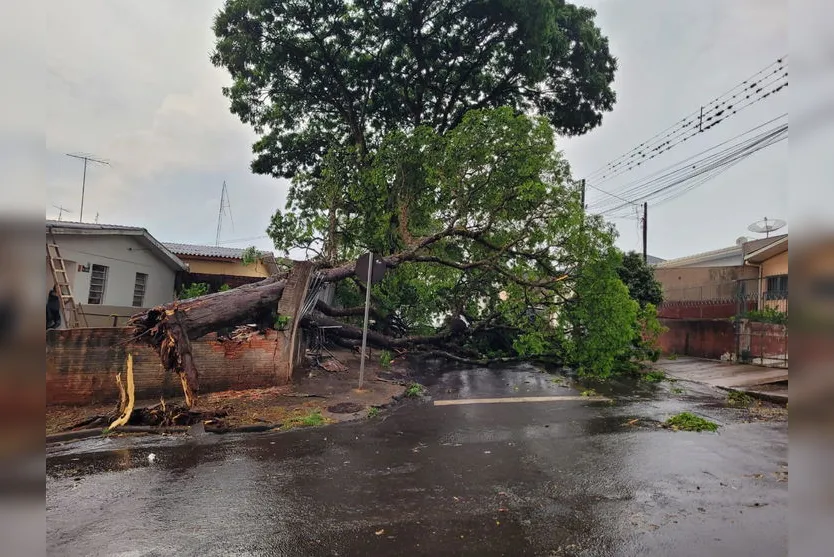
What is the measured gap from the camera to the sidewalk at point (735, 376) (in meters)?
9.09

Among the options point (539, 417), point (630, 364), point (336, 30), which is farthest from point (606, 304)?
point (336, 30)

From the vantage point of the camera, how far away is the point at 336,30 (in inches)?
572

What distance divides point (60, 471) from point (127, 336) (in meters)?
3.29

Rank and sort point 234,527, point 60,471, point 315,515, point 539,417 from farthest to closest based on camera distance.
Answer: point 539,417, point 60,471, point 315,515, point 234,527

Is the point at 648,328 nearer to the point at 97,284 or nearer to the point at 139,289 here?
the point at 97,284

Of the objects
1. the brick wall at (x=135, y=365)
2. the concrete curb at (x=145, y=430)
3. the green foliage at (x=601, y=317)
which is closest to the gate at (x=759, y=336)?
the green foliage at (x=601, y=317)

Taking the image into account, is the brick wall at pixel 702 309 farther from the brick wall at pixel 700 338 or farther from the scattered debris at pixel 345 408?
the scattered debris at pixel 345 408

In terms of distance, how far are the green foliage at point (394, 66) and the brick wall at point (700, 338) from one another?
28.1 ft

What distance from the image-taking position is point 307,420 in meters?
6.67

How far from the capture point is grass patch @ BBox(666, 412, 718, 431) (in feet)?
21.4

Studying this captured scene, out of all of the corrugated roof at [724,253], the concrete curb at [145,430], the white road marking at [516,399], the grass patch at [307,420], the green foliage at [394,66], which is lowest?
the concrete curb at [145,430]

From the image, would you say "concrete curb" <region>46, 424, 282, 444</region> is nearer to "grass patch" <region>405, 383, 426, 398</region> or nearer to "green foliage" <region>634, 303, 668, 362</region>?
"grass patch" <region>405, 383, 426, 398</region>
